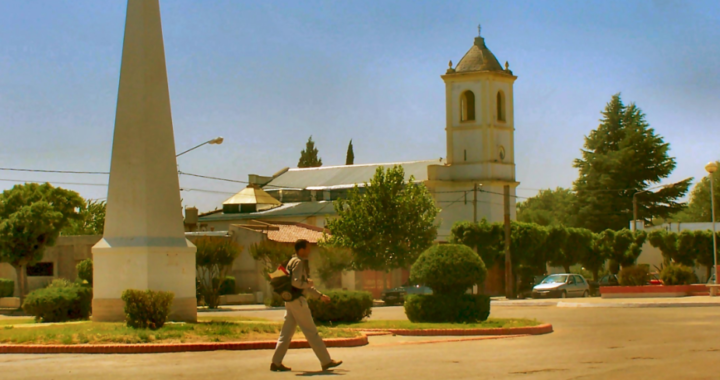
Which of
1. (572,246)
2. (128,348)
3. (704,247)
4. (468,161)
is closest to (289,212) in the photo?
(468,161)

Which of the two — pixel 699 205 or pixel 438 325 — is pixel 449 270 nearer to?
pixel 438 325

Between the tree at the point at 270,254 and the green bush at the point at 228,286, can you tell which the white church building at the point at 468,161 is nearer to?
the green bush at the point at 228,286

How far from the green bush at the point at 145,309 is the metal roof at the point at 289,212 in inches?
2370

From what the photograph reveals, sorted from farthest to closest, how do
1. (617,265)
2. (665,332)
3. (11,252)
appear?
(617,265)
(11,252)
(665,332)

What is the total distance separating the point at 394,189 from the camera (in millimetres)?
53250

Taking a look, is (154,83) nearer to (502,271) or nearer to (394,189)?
(394,189)

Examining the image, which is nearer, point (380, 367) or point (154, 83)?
point (380, 367)

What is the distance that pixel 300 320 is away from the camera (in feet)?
38.0

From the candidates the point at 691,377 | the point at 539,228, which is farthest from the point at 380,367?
the point at 539,228

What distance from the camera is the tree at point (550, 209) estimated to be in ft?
299

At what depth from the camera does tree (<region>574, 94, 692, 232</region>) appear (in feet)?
286

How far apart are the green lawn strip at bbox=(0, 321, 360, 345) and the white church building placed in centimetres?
6172

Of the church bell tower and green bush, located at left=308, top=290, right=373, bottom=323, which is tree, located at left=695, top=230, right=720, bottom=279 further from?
green bush, located at left=308, top=290, right=373, bottom=323

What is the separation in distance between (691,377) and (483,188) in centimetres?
7037
